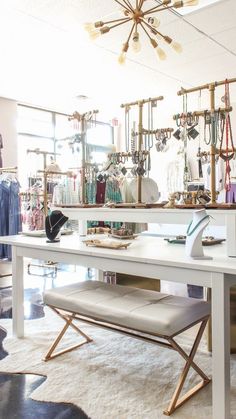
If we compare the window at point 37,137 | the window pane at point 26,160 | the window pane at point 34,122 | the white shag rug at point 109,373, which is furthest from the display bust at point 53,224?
the window pane at point 34,122

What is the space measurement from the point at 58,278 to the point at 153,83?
2981 mm

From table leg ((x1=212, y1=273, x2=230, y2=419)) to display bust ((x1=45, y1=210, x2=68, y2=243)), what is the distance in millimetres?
1314

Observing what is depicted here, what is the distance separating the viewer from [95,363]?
2.31 meters

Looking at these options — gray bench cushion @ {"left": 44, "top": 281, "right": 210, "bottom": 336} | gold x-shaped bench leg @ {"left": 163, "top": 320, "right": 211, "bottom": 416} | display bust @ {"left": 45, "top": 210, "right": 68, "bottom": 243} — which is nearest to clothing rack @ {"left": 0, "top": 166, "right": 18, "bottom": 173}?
display bust @ {"left": 45, "top": 210, "right": 68, "bottom": 243}

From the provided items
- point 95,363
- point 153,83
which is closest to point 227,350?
point 95,363

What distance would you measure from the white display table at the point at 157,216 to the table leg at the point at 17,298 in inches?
20.5

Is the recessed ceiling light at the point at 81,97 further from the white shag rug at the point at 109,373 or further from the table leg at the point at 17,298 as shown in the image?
the white shag rug at the point at 109,373

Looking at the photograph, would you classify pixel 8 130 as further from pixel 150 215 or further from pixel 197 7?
pixel 150 215

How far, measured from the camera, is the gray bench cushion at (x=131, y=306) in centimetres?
176

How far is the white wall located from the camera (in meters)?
5.61

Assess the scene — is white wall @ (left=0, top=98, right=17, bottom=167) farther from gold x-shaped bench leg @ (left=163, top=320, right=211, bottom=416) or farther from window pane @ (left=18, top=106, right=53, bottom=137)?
gold x-shaped bench leg @ (left=163, top=320, right=211, bottom=416)

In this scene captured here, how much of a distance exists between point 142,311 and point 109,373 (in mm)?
592

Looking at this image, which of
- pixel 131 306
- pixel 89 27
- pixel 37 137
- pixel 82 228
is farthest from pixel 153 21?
pixel 37 137

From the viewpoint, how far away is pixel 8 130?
569 cm
